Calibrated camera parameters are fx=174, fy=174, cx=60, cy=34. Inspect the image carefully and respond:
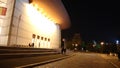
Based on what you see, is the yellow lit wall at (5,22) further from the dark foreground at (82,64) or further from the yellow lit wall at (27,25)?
the dark foreground at (82,64)

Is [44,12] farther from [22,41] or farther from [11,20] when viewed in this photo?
[11,20]

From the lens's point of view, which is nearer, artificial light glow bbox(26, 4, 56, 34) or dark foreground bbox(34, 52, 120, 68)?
dark foreground bbox(34, 52, 120, 68)

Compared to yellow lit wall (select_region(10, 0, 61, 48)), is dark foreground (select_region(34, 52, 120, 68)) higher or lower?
lower

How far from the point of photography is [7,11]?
33.6m

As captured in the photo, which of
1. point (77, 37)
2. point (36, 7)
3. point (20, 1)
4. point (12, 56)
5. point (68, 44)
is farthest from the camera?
point (77, 37)

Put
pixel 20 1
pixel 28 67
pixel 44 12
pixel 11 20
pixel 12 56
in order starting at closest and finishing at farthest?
pixel 28 67, pixel 12 56, pixel 11 20, pixel 20 1, pixel 44 12

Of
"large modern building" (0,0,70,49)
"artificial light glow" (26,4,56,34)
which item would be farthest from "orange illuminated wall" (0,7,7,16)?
"artificial light glow" (26,4,56,34)

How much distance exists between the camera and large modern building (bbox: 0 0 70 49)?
32.4 m

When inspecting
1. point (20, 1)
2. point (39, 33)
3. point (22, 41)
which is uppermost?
point (20, 1)

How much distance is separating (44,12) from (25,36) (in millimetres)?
13014

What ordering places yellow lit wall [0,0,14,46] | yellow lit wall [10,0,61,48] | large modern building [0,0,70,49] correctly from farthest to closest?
yellow lit wall [10,0,61,48] → large modern building [0,0,70,49] → yellow lit wall [0,0,14,46]

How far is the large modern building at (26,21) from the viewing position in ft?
106

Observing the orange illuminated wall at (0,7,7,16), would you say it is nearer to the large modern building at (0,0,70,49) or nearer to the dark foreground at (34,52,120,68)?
the large modern building at (0,0,70,49)

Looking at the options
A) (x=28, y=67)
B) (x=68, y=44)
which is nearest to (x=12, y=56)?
(x=28, y=67)
